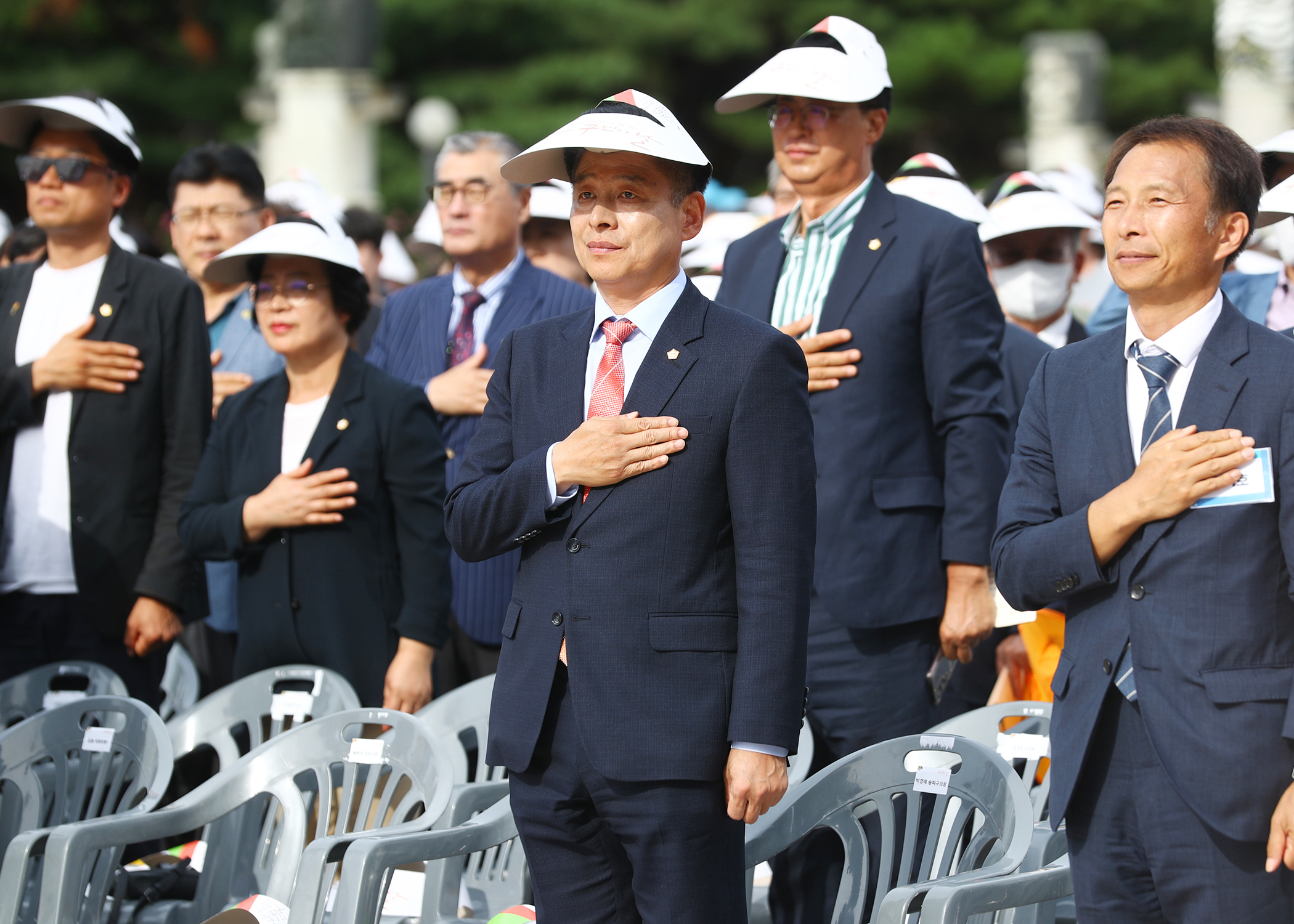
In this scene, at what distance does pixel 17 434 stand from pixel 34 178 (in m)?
0.79

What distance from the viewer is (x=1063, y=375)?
2.77 metres

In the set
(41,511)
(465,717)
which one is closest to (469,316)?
(41,511)

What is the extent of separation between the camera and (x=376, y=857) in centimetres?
303

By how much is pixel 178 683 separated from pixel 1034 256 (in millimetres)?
3272

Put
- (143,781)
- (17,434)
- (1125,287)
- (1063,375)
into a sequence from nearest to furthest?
(1125,287), (1063,375), (143,781), (17,434)

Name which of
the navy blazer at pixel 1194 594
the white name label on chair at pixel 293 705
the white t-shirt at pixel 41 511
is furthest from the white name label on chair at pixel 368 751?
the navy blazer at pixel 1194 594

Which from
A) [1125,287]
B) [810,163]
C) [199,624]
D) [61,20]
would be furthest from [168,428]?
[61,20]

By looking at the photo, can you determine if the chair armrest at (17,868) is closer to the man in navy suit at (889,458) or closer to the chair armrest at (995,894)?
the man in navy suit at (889,458)

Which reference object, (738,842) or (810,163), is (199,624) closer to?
(810,163)

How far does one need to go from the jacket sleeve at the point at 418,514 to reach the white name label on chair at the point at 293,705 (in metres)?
0.32

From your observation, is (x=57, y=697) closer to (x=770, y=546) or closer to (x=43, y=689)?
(x=43, y=689)

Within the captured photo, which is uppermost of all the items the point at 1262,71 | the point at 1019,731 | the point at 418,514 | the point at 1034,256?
the point at 1262,71

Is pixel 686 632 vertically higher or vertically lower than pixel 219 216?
lower

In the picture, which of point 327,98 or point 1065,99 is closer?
point 327,98
